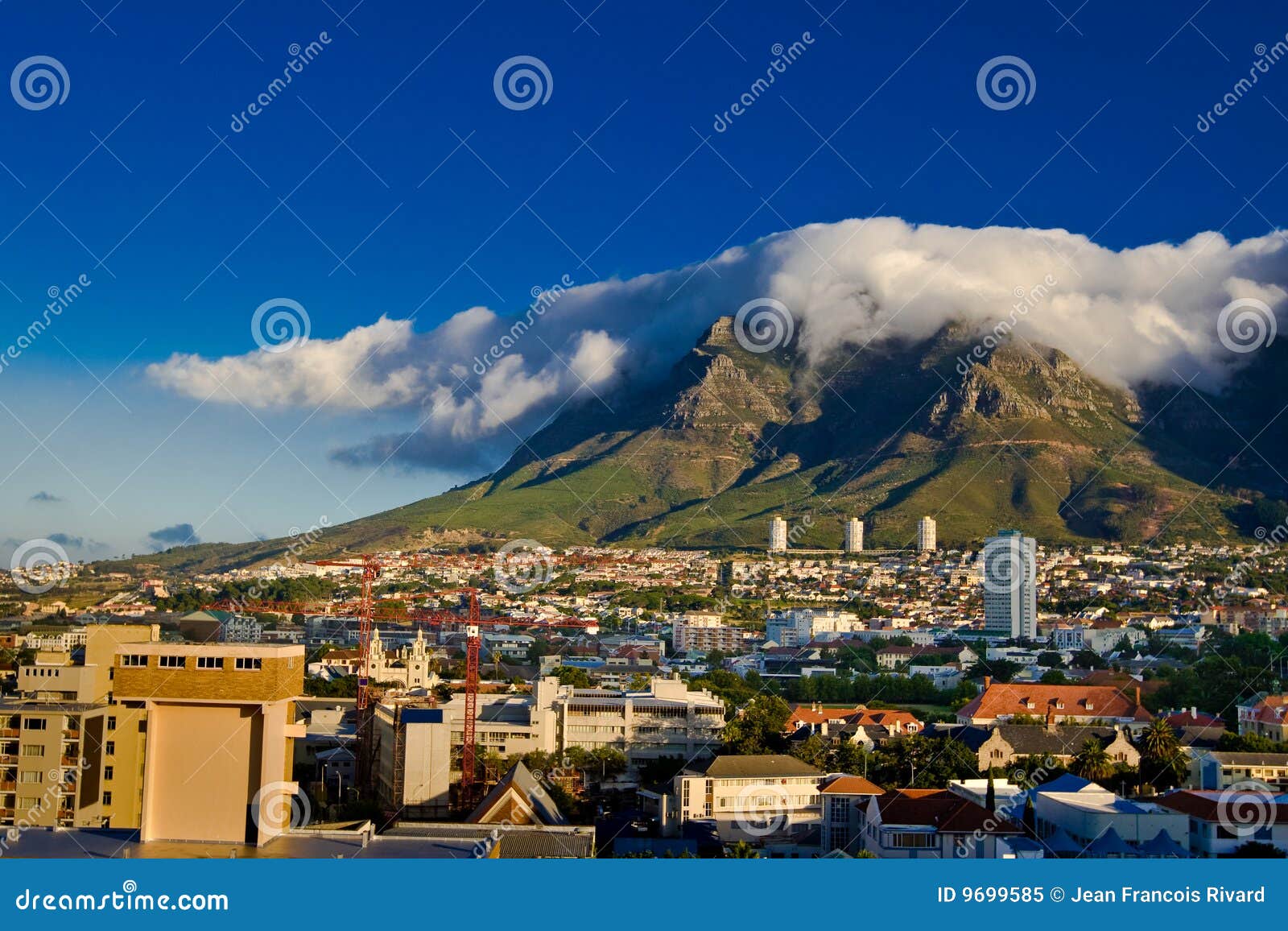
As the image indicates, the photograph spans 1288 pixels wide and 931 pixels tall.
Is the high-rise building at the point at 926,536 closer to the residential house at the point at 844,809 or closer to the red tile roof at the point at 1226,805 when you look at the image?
the residential house at the point at 844,809

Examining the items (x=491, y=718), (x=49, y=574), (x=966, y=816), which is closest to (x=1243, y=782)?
(x=966, y=816)

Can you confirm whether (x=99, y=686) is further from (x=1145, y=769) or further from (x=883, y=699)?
(x=883, y=699)

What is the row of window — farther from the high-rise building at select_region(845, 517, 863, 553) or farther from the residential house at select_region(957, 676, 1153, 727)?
the high-rise building at select_region(845, 517, 863, 553)

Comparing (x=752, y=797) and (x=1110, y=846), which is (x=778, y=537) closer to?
(x=752, y=797)

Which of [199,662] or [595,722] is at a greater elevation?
[199,662]

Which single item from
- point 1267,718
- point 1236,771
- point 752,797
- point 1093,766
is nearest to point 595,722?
point 752,797

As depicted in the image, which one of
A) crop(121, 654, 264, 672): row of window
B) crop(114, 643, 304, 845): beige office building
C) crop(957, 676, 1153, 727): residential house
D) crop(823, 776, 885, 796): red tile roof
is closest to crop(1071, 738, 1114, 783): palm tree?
crop(823, 776, 885, 796): red tile roof
